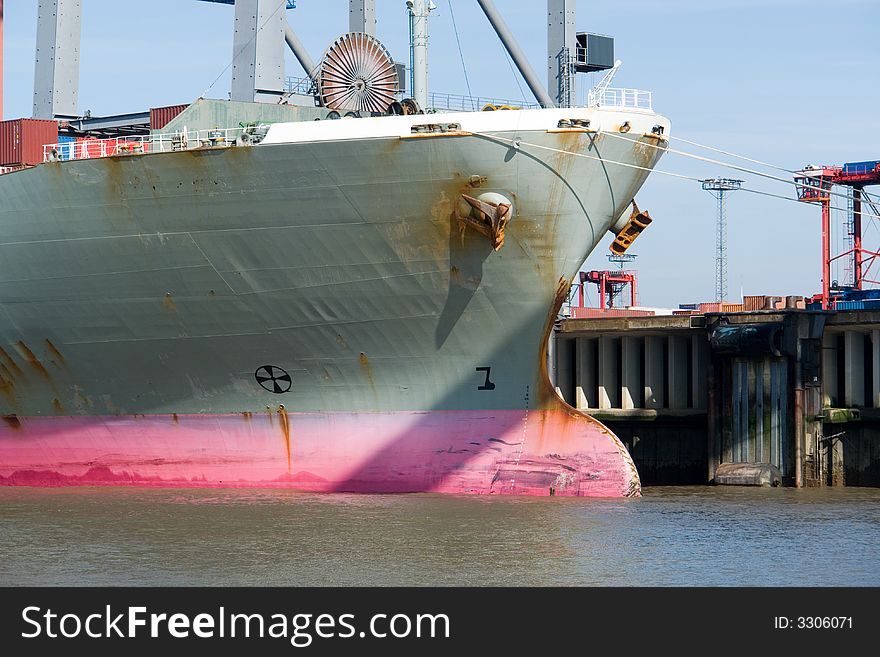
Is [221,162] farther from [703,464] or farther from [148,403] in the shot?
[703,464]

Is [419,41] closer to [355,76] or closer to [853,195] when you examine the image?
[355,76]

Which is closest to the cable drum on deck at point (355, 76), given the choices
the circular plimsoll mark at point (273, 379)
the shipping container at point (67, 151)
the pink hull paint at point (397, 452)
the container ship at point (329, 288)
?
the container ship at point (329, 288)

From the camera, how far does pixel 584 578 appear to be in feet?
52.7

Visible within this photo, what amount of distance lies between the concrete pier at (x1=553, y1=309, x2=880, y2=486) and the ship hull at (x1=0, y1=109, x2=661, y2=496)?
444 centimetres

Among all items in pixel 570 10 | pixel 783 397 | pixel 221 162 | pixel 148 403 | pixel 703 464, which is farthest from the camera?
→ pixel 570 10

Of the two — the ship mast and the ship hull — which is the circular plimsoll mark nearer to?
the ship hull

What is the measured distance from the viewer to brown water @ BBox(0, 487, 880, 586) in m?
16.2

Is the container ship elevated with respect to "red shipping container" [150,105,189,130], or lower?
lower

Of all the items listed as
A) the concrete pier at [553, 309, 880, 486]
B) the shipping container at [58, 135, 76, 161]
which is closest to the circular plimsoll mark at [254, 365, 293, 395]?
the shipping container at [58, 135, 76, 161]

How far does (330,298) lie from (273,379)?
2015mm

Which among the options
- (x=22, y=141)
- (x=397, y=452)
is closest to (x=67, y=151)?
(x=22, y=141)
